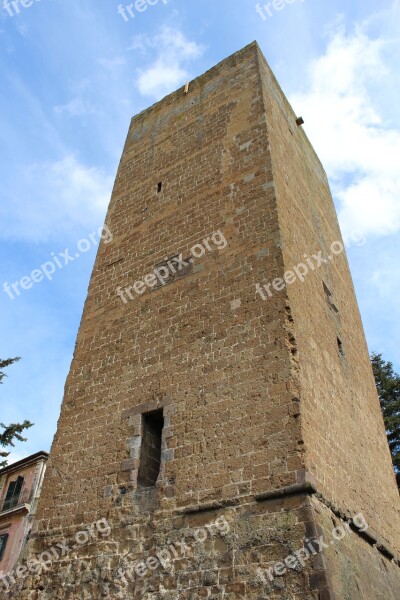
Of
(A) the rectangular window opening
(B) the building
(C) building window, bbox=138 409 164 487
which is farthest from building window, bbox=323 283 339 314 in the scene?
(B) the building

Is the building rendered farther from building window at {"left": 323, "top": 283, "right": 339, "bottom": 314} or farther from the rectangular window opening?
the rectangular window opening

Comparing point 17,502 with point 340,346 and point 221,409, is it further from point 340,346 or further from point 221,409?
point 221,409

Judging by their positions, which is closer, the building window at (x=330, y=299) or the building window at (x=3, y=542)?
the building window at (x=330, y=299)

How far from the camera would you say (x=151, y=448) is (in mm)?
6328

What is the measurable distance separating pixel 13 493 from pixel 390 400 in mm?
14988

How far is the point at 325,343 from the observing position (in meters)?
7.21

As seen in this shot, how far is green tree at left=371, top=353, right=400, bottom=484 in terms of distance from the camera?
624 inches

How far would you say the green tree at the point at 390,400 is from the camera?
1586cm

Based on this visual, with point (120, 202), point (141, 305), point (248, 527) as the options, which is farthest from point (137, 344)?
point (120, 202)

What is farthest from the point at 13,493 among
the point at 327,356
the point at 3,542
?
the point at 327,356

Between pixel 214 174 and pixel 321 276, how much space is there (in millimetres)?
2495

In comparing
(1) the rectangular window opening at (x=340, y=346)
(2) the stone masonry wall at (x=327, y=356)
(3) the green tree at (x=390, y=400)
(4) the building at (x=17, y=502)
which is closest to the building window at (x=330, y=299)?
(2) the stone masonry wall at (x=327, y=356)

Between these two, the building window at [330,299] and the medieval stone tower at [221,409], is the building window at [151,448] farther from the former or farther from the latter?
the building window at [330,299]

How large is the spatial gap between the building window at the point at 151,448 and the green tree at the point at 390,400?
36.8ft
